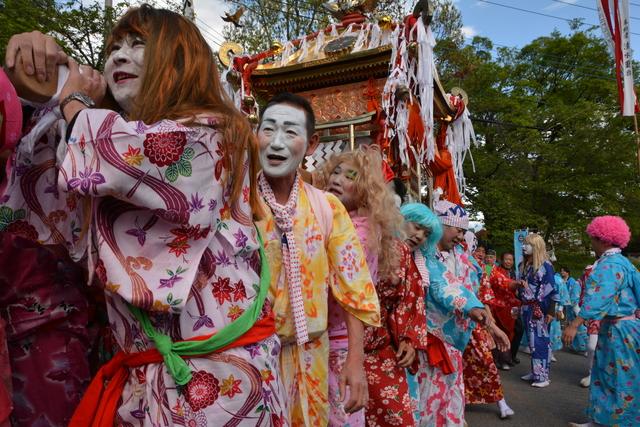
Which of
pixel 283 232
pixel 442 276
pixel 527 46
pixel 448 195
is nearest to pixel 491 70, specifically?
pixel 527 46

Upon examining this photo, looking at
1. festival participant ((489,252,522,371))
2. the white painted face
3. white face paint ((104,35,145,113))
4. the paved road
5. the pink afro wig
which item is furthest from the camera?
festival participant ((489,252,522,371))

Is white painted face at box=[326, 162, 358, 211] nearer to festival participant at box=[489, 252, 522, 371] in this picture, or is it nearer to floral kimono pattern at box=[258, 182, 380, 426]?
floral kimono pattern at box=[258, 182, 380, 426]

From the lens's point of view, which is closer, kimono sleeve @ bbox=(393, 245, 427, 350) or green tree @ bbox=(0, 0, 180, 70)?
kimono sleeve @ bbox=(393, 245, 427, 350)

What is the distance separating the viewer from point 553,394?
22.2 feet

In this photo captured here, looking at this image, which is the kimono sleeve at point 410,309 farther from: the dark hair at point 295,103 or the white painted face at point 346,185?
the dark hair at point 295,103

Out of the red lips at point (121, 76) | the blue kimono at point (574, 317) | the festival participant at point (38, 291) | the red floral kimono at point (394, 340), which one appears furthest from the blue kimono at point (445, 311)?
the blue kimono at point (574, 317)

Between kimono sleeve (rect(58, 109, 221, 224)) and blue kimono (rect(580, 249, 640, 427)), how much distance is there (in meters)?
4.33

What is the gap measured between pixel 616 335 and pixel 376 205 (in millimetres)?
3181

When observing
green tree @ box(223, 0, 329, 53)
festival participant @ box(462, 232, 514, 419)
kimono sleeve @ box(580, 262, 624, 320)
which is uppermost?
green tree @ box(223, 0, 329, 53)

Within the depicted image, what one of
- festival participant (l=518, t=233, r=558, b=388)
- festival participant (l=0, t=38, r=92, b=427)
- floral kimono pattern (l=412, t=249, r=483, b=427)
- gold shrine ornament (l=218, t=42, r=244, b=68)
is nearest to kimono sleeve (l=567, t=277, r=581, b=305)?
festival participant (l=518, t=233, r=558, b=388)

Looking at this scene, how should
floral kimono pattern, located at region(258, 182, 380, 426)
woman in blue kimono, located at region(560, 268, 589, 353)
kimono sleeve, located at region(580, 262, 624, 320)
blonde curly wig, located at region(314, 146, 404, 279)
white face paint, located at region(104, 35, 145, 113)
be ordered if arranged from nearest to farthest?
white face paint, located at region(104, 35, 145, 113), floral kimono pattern, located at region(258, 182, 380, 426), blonde curly wig, located at region(314, 146, 404, 279), kimono sleeve, located at region(580, 262, 624, 320), woman in blue kimono, located at region(560, 268, 589, 353)

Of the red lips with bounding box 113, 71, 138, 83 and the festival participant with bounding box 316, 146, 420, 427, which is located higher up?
the red lips with bounding box 113, 71, 138, 83

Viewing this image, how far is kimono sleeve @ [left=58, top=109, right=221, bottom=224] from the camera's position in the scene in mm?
1176

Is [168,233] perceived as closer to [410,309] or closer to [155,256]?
[155,256]
